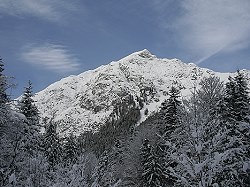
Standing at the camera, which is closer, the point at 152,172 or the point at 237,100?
the point at 237,100

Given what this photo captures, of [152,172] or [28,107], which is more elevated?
[28,107]

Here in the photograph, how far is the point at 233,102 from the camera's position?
21.8 m

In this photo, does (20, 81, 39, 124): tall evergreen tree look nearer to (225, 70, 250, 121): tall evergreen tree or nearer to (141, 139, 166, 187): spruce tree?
(141, 139, 166, 187): spruce tree

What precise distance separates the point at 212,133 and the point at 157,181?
639 inches

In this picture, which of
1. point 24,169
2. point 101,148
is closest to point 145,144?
point 24,169

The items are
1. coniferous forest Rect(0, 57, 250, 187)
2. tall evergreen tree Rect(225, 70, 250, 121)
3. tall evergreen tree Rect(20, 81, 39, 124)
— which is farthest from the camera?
tall evergreen tree Rect(20, 81, 39, 124)

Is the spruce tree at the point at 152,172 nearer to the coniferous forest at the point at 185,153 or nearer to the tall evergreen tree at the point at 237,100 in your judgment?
the tall evergreen tree at the point at 237,100

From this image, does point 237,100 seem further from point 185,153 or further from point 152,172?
point 185,153

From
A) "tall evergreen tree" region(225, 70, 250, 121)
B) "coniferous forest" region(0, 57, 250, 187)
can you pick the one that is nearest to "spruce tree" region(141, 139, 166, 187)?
Result: "tall evergreen tree" region(225, 70, 250, 121)

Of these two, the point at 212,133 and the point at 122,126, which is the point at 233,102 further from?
the point at 122,126

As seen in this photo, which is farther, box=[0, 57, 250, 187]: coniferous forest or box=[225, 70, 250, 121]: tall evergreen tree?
box=[225, 70, 250, 121]: tall evergreen tree

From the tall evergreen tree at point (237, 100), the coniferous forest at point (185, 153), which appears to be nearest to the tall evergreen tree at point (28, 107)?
the coniferous forest at point (185, 153)

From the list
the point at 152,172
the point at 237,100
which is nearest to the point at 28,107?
the point at 152,172

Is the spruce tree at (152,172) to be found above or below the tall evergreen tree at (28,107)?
below
